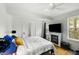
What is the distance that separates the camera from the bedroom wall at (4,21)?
1.54m

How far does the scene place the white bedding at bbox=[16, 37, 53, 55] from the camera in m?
1.53

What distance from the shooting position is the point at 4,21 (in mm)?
1579

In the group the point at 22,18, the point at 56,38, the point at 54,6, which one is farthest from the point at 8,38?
the point at 54,6

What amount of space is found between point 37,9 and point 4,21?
1.82 ft

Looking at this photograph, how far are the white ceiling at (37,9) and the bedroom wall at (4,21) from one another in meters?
0.08

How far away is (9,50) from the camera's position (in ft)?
5.00

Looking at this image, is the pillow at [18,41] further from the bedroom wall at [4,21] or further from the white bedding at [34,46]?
the bedroom wall at [4,21]

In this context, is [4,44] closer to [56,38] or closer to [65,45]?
[56,38]

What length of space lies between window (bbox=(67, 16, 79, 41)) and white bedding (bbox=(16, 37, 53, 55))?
356 millimetres

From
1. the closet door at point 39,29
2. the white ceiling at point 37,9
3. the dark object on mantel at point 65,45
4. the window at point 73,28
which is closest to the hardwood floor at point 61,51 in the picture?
the dark object on mantel at point 65,45

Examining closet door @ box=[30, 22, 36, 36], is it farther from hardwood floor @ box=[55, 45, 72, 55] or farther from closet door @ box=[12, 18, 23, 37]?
hardwood floor @ box=[55, 45, 72, 55]

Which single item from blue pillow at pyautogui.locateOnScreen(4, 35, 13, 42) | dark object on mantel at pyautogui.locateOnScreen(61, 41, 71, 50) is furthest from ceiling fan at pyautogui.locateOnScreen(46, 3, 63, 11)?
blue pillow at pyautogui.locateOnScreen(4, 35, 13, 42)
